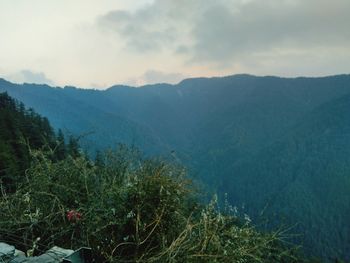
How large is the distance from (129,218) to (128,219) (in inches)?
0.6

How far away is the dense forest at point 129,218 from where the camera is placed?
11.8 ft

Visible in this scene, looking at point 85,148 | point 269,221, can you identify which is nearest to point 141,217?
point 269,221

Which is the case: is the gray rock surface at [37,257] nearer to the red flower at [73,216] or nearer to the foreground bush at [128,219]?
the foreground bush at [128,219]

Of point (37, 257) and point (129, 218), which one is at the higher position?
point (129, 218)

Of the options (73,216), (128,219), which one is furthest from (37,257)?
(128,219)

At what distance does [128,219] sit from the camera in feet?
12.7

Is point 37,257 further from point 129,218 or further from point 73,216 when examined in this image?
point 129,218

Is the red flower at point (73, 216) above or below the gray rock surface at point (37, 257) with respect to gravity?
above

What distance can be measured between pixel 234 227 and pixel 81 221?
1220 millimetres

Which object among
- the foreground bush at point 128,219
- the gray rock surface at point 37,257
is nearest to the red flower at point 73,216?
the foreground bush at point 128,219

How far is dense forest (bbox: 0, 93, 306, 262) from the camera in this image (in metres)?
3.61

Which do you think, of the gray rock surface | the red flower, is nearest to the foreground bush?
the red flower

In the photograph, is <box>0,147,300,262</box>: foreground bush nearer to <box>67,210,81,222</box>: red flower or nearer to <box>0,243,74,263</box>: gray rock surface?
<box>67,210,81,222</box>: red flower

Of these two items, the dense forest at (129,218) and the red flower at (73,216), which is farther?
the red flower at (73,216)
